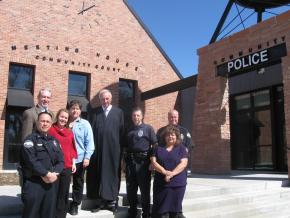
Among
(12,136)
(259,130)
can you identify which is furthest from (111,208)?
(259,130)

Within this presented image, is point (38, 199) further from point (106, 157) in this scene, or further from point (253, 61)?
point (253, 61)

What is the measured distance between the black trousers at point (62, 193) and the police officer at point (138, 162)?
1.08m

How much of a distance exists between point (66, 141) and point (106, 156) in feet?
2.95

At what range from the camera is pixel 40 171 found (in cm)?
421

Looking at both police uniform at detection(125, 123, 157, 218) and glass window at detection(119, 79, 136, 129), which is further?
glass window at detection(119, 79, 136, 129)

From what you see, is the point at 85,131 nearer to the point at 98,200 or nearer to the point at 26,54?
the point at 98,200

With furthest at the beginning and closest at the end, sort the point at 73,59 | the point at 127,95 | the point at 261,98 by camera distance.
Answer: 1. the point at 127,95
2. the point at 73,59
3. the point at 261,98

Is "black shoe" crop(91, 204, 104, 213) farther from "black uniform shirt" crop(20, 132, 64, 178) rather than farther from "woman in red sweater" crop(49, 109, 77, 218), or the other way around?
"black uniform shirt" crop(20, 132, 64, 178)

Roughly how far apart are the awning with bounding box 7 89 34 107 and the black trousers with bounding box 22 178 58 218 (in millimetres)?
9778

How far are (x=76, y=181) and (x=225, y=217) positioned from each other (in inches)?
105

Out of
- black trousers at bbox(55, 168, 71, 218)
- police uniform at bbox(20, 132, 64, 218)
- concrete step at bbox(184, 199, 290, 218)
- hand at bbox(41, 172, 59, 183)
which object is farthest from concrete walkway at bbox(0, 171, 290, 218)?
hand at bbox(41, 172, 59, 183)

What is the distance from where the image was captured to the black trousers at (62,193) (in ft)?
15.6

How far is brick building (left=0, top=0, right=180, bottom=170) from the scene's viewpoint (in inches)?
544

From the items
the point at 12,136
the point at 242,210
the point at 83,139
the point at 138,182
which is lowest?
the point at 242,210
